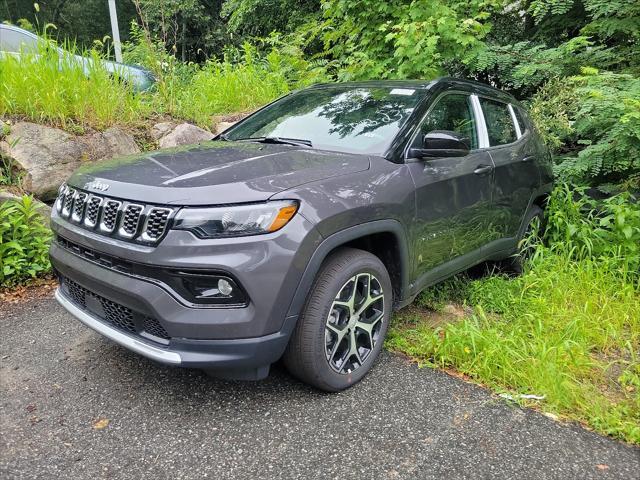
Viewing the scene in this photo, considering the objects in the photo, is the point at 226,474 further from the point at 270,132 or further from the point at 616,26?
the point at 616,26

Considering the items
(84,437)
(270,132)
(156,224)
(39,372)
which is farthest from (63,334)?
(270,132)

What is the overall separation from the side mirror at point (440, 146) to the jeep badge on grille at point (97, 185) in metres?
1.66

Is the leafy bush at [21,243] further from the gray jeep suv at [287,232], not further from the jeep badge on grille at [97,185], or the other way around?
the jeep badge on grille at [97,185]

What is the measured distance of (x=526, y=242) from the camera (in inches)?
168

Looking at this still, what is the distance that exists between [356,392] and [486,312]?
1.52m

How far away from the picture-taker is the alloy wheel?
8.34ft

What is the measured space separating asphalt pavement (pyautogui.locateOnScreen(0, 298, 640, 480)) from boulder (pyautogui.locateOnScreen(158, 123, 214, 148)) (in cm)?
309

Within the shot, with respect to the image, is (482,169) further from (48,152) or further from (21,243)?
(48,152)

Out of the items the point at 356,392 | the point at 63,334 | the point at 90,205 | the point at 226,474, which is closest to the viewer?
the point at 226,474

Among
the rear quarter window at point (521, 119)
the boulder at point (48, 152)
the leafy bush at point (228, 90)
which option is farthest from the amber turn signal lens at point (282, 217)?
the leafy bush at point (228, 90)

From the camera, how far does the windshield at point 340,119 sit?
3.04 metres

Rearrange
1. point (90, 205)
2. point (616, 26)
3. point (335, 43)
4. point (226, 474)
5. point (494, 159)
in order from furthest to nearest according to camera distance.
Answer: point (335, 43)
point (616, 26)
point (494, 159)
point (90, 205)
point (226, 474)

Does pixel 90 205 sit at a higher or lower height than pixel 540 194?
higher

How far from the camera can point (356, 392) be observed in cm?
268
